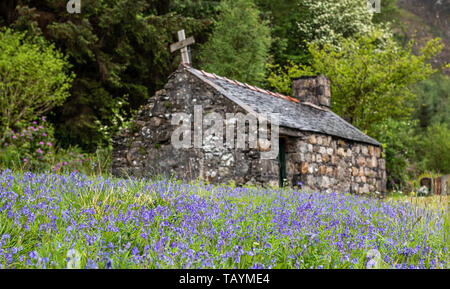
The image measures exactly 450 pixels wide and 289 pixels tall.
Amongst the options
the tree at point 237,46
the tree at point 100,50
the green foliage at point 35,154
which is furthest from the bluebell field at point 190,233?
the tree at point 237,46

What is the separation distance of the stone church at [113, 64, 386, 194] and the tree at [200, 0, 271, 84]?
24.0 ft

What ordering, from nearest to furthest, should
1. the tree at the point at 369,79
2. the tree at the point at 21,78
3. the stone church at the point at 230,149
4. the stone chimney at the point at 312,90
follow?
the stone church at the point at 230,149 < the tree at the point at 21,78 < the stone chimney at the point at 312,90 < the tree at the point at 369,79

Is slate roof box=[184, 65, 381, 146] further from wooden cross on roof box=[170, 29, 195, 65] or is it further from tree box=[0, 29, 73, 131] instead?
tree box=[0, 29, 73, 131]

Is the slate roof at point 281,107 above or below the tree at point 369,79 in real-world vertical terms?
below

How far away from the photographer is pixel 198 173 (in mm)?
9977

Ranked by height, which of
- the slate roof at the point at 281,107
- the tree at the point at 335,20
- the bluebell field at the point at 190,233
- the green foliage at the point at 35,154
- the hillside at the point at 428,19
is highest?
the hillside at the point at 428,19

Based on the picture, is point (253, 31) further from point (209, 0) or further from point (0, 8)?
point (0, 8)

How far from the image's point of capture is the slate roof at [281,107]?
10.3 m

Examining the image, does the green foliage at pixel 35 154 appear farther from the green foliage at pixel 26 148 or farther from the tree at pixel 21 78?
the tree at pixel 21 78

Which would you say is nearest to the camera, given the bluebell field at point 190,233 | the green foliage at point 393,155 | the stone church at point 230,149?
the bluebell field at point 190,233

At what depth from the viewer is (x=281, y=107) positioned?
12070mm

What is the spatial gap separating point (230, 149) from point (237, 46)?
1210cm

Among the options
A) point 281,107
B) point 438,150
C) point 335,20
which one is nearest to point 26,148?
point 281,107

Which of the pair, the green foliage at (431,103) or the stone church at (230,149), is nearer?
the stone church at (230,149)
